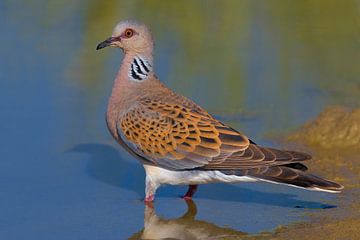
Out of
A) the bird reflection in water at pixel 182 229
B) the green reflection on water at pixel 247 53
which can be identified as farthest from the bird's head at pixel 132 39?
the green reflection on water at pixel 247 53

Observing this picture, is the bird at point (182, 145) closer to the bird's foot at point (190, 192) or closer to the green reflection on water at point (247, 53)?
the bird's foot at point (190, 192)

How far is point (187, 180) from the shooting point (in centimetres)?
748

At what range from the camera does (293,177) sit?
23.1ft

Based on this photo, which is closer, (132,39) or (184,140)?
(184,140)

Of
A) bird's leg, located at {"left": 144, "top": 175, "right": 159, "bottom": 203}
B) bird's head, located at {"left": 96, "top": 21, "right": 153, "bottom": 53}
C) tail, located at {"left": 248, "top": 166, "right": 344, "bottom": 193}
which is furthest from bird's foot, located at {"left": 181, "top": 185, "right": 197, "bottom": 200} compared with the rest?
bird's head, located at {"left": 96, "top": 21, "right": 153, "bottom": 53}

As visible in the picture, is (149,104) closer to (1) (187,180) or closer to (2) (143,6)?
(1) (187,180)

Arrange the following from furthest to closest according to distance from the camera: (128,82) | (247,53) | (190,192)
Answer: (247,53) < (128,82) < (190,192)

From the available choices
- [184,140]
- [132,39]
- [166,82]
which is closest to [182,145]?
[184,140]

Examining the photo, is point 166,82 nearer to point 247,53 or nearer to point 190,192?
point 247,53

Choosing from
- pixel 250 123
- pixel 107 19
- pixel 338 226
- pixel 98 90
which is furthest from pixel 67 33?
pixel 338 226

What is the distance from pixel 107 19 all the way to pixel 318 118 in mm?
3217

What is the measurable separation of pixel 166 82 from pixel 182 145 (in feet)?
7.78

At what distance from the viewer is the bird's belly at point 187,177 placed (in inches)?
289

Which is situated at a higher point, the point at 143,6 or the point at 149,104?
the point at 143,6
